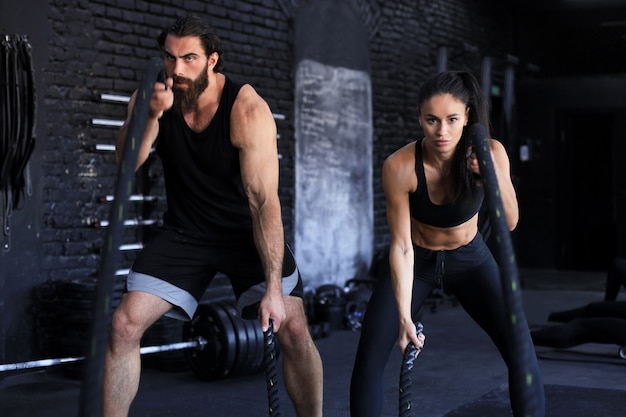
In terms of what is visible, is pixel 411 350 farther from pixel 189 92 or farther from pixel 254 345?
pixel 254 345

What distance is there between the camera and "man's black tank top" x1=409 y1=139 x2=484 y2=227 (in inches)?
127

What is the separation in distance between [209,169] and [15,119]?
2.40 meters

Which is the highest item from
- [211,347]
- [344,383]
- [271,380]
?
[271,380]

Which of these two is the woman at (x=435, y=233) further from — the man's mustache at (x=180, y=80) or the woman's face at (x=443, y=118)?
the man's mustache at (x=180, y=80)

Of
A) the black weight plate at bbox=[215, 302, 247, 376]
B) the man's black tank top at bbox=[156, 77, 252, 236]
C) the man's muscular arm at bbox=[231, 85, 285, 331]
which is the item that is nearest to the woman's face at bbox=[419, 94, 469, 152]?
the man's muscular arm at bbox=[231, 85, 285, 331]

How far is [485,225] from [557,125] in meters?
4.54

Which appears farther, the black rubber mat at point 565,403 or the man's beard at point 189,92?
the black rubber mat at point 565,403

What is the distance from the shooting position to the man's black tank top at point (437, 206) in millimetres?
3230

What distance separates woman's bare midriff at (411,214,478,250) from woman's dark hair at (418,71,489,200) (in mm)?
145

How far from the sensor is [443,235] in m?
3.34

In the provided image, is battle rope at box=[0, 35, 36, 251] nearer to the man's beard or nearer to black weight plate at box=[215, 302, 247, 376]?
black weight plate at box=[215, 302, 247, 376]

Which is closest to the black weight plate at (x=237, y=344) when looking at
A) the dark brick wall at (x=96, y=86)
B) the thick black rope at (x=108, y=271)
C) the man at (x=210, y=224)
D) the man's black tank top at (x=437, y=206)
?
the dark brick wall at (x=96, y=86)

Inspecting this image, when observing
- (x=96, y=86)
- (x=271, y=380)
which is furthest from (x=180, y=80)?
(x=96, y=86)

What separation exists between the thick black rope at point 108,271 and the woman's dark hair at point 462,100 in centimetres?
105
